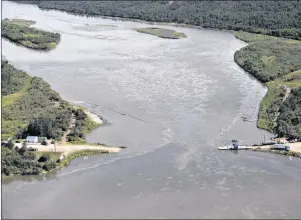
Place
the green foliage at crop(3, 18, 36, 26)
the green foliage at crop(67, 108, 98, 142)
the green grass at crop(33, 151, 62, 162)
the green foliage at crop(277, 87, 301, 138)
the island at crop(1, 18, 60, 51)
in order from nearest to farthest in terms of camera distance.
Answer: the green grass at crop(33, 151, 62, 162) → the green foliage at crop(67, 108, 98, 142) → the green foliage at crop(277, 87, 301, 138) → the island at crop(1, 18, 60, 51) → the green foliage at crop(3, 18, 36, 26)

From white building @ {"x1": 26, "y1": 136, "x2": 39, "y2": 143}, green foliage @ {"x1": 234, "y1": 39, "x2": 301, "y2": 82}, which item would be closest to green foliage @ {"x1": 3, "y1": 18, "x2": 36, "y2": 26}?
green foliage @ {"x1": 234, "y1": 39, "x2": 301, "y2": 82}

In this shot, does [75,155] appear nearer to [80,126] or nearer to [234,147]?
[80,126]

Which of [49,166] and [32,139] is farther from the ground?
[32,139]

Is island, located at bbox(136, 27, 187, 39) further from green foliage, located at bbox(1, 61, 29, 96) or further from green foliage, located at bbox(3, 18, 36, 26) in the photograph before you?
green foliage, located at bbox(1, 61, 29, 96)

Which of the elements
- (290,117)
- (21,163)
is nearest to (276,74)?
(290,117)

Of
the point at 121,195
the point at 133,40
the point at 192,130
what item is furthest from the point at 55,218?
the point at 133,40
